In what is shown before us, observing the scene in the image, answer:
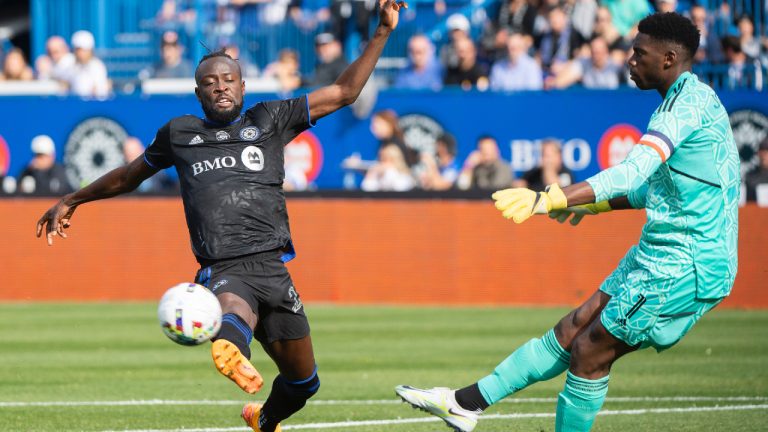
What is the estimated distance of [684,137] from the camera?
6297 mm

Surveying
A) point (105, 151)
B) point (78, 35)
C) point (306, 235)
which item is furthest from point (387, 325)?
point (78, 35)

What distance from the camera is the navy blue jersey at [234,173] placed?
726cm

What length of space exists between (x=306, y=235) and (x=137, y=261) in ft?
8.41

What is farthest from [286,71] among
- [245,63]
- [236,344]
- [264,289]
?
[236,344]

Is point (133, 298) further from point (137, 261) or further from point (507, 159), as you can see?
point (507, 159)

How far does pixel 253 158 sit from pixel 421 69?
1301 cm

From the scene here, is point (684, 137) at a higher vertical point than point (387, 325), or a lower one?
higher

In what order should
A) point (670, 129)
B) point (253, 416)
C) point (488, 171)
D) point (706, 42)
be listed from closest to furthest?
point (670, 129) → point (253, 416) → point (488, 171) → point (706, 42)

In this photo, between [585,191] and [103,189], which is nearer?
[585,191]

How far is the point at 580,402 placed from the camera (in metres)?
6.71

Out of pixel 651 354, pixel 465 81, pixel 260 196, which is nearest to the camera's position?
pixel 260 196

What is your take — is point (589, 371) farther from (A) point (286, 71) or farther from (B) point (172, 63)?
(B) point (172, 63)

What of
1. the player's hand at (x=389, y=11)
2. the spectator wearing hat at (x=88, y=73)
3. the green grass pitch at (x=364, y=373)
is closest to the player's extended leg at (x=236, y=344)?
the player's hand at (x=389, y=11)

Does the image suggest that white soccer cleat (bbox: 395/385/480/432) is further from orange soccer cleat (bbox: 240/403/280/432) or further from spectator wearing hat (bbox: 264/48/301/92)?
spectator wearing hat (bbox: 264/48/301/92)
